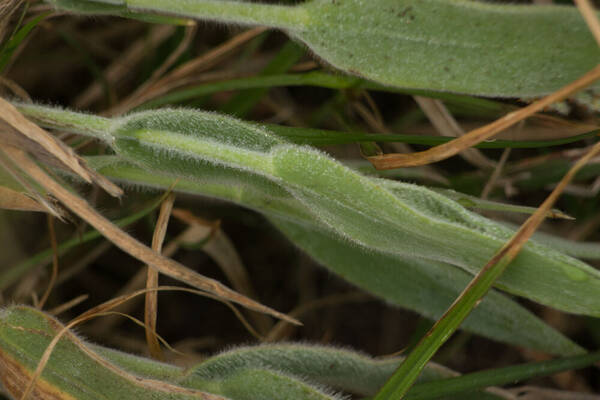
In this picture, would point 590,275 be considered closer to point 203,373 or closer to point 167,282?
point 203,373

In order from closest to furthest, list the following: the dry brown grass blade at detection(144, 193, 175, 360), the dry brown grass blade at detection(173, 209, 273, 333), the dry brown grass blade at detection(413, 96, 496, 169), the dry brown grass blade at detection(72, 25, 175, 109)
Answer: the dry brown grass blade at detection(144, 193, 175, 360), the dry brown grass blade at detection(413, 96, 496, 169), the dry brown grass blade at detection(173, 209, 273, 333), the dry brown grass blade at detection(72, 25, 175, 109)

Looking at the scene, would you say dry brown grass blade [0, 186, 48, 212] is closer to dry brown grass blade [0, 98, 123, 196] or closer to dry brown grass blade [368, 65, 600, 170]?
dry brown grass blade [0, 98, 123, 196]

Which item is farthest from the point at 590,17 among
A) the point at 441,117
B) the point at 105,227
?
the point at 105,227

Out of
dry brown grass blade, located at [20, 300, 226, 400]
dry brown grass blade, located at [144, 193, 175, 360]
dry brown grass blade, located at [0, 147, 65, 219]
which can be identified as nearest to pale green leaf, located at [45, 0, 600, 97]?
dry brown grass blade, located at [0, 147, 65, 219]

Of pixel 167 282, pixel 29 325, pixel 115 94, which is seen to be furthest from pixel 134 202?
pixel 29 325

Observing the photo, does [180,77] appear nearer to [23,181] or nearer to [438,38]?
[23,181]

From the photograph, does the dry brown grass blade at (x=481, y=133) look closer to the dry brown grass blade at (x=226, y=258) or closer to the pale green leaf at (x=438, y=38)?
the pale green leaf at (x=438, y=38)
